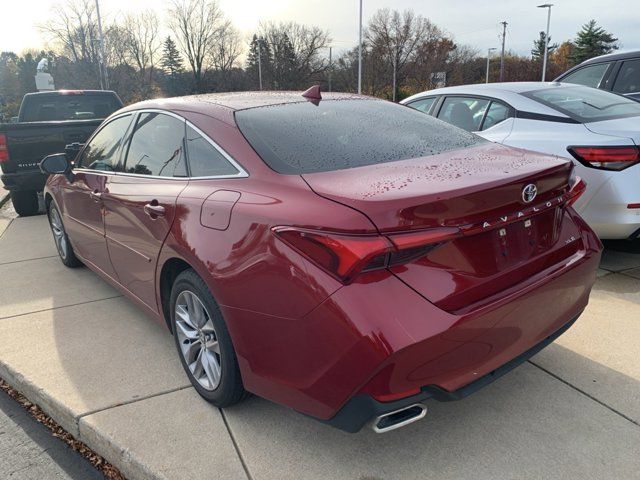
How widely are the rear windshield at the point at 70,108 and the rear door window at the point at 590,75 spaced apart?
708cm

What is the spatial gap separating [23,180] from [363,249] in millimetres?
6759

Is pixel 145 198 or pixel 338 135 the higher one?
pixel 338 135

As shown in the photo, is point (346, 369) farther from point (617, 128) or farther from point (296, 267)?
point (617, 128)

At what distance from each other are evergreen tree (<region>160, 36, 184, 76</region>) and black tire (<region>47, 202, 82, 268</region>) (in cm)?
6054

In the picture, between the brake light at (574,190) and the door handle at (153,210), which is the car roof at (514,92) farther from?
the door handle at (153,210)

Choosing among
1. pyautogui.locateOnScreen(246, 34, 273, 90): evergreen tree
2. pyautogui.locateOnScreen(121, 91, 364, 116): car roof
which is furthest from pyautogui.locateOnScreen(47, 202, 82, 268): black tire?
pyautogui.locateOnScreen(246, 34, 273, 90): evergreen tree

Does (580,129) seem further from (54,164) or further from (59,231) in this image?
(59,231)

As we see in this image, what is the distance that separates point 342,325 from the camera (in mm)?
1864

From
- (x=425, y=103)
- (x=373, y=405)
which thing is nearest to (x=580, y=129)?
(x=425, y=103)

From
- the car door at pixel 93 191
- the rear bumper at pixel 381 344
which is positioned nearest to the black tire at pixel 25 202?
the car door at pixel 93 191

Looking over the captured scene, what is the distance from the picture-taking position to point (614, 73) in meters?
7.11

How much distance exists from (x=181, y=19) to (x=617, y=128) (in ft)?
186

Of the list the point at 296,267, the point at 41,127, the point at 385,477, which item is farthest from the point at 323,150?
the point at 41,127

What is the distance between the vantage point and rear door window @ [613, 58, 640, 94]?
6.89m
